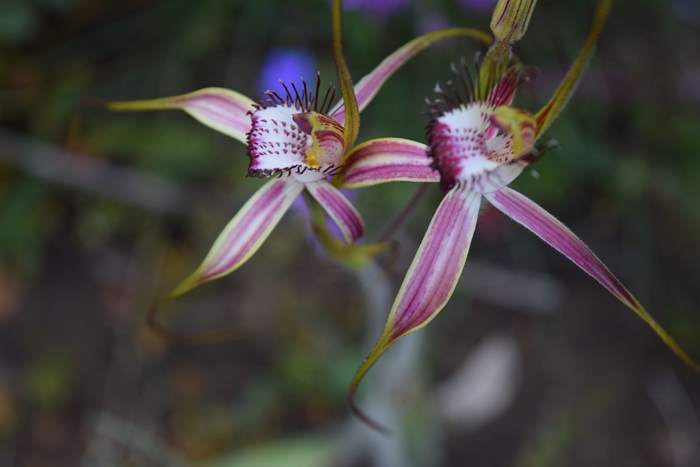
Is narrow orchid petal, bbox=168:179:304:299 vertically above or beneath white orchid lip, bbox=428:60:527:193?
beneath

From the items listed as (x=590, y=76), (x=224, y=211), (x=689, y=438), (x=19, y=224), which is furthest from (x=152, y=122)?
(x=689, y=438)

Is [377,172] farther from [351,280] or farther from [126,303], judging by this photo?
[126,303]

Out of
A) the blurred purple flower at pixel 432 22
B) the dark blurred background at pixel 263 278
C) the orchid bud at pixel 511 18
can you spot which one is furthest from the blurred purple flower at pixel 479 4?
the orchid bud at pixel 511 18

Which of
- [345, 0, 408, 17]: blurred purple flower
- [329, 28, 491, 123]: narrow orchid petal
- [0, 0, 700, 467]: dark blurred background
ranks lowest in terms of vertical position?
[0, 0, 700, 467]: dark blurred background

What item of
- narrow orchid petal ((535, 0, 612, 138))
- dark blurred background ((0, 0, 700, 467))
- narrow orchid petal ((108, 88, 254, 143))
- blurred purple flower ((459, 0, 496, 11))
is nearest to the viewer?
narrow orchid petal ((535, 0, 612, 138))

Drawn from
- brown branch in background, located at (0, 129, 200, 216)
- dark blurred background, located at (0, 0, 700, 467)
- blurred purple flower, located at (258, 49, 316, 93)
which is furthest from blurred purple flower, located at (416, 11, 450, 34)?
brown branch in background, located at (0, 129, 200, 216)

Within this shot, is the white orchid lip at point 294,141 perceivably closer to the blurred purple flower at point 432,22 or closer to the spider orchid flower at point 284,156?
the spider orchid flower at point 284,156

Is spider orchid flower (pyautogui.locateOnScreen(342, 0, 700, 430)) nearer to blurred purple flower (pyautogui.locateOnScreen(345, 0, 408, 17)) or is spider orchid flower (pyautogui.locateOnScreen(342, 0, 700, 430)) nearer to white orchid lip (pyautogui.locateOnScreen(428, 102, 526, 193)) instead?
white orchid lip (pyautogui.locateOnScreen(428, 102, 526, 193))
